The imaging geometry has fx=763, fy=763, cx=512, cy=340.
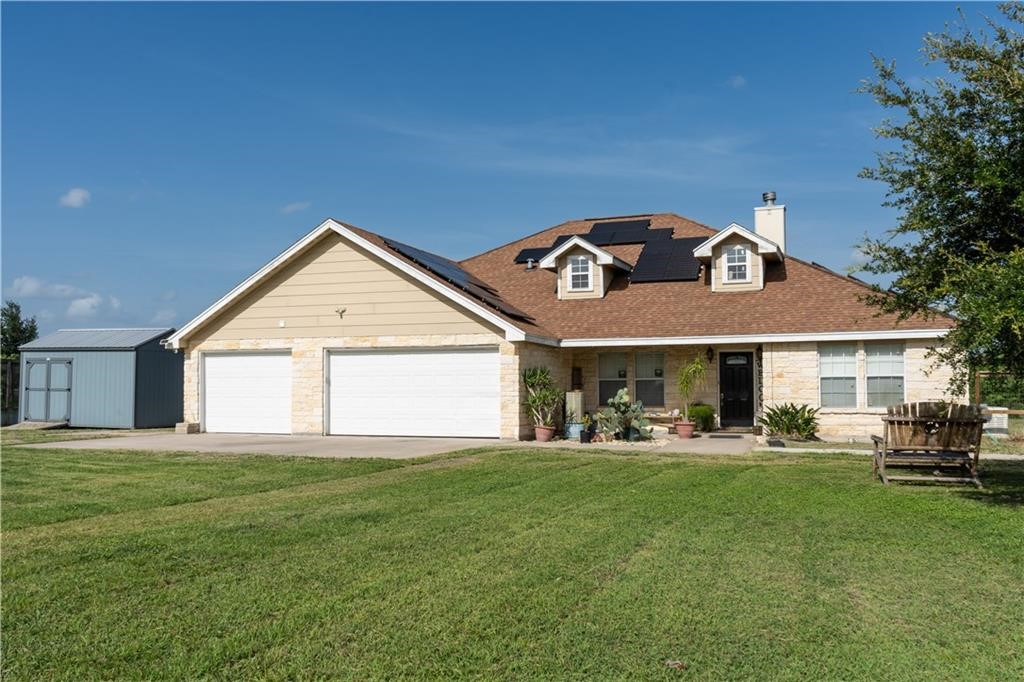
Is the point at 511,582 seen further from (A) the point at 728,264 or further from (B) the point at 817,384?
(A) the point at 728,264

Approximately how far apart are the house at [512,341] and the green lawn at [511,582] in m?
9.36

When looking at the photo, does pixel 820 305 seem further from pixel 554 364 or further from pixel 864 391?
pixel 554 364

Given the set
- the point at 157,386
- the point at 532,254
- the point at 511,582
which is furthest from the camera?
the point at 532,254

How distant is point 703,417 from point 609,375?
10.1 ft

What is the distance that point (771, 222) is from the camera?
24.7 metres

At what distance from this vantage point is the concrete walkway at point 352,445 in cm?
1608

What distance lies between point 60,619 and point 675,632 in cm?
392

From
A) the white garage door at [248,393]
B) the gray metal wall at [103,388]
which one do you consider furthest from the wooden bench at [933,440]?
the gray metal wall at [103,388]

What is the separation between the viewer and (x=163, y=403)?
25.7m

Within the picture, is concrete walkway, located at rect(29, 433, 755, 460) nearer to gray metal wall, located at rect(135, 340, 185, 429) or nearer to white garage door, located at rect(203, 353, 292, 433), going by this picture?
white garage door, located at rect(203, 353, 292, 433)

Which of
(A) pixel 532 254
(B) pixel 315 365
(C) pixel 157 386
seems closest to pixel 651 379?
(A) pixel 532 254

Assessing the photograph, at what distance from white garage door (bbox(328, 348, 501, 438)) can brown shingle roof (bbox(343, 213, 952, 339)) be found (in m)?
1.76

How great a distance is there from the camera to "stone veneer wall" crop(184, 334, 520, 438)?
19266 millimetres

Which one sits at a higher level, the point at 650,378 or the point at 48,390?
the point at 650,378
